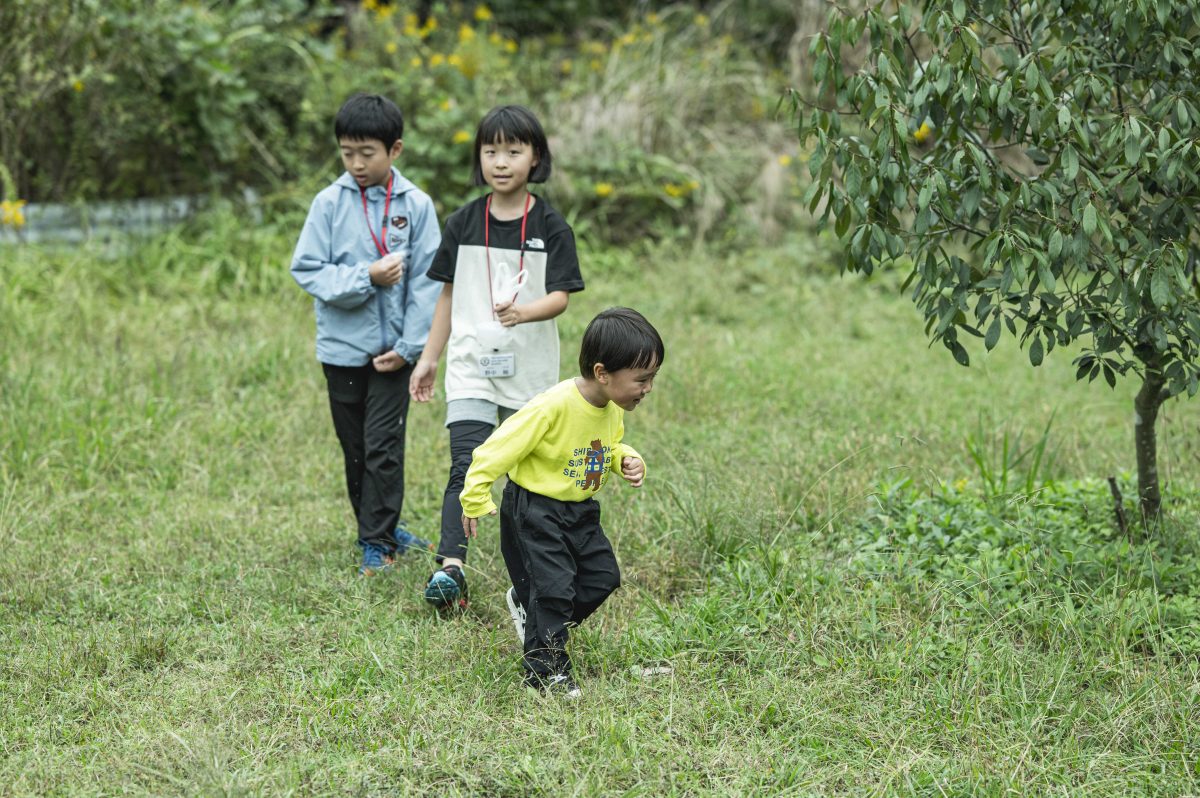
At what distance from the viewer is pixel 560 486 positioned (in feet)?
11.3

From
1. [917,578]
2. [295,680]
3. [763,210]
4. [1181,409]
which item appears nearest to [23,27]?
[763,210]

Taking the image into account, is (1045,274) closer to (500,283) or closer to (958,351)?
(958,351)

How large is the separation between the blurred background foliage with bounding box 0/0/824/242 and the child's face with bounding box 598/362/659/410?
569 centimetres

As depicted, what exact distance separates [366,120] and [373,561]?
5.02ft

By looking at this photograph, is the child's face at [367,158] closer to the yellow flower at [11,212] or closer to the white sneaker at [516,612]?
the white sneaker at [516,612]

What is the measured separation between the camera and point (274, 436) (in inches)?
226

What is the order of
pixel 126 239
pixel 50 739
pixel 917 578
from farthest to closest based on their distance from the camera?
1. pixel 126 239
2. pixel 917 578
3. pixel 50 739

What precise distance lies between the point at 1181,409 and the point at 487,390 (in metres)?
3.88

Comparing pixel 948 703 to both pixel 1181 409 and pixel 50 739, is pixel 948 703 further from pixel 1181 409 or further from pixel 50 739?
pixel 1181 409

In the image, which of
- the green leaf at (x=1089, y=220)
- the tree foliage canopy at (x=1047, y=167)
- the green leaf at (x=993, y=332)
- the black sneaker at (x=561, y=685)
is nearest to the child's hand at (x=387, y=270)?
the tree foliage canopy at (x=1047, y=167)

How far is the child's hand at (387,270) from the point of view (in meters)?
4.25

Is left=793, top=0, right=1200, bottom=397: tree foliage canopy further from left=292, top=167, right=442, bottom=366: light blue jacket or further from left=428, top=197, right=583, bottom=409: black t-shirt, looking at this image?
left=292, top=167, right=442, bottom=366: light blue jacket

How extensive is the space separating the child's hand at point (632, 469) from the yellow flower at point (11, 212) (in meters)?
5.44

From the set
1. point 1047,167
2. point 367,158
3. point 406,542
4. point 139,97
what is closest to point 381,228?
point 367,158
